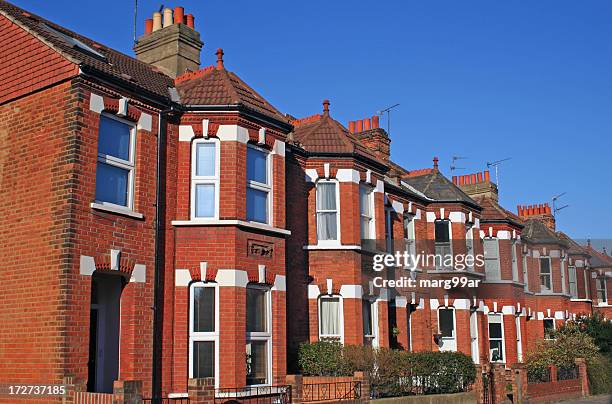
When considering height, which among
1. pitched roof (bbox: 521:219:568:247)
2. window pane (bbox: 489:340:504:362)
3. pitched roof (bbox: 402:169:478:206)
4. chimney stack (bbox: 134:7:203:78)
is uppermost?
chimney stack (bbox: 134:7:203:78)

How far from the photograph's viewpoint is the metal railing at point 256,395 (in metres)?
14.1

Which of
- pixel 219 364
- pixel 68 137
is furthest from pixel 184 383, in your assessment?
pixel 68 137

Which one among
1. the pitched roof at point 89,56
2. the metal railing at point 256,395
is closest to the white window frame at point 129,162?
the pitched roof at point 89,56

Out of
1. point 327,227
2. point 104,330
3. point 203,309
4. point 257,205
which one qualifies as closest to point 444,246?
point 327,227

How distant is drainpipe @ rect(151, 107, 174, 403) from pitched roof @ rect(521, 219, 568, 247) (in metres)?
22.5

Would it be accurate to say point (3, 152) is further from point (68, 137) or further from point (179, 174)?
point (179, 174)

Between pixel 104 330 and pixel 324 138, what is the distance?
9.11 m

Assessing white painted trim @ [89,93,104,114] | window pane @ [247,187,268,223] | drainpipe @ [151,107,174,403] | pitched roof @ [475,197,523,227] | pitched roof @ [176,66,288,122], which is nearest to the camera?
white painted trim @ [89,93,104,114]

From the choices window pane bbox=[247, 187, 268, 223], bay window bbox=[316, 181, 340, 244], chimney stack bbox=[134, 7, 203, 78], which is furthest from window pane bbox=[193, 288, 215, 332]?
chimney stack bbox=[134, 7, 203, 78]

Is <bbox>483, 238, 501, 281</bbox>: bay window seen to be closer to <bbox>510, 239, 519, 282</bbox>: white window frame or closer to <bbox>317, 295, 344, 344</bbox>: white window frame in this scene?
<bbox>510, 239, 519, 282</bbox>: white window frame

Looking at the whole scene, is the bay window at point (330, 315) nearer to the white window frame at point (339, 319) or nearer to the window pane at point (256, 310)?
the white window frame at point (339, 319)

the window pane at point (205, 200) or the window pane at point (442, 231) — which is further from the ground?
the window pane at point (442, 231)

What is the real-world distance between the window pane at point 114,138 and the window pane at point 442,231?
15.3 metres

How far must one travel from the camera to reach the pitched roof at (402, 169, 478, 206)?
26.7 m
